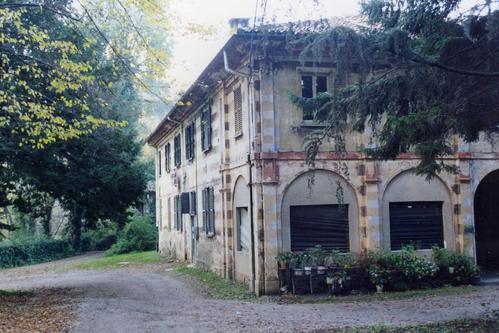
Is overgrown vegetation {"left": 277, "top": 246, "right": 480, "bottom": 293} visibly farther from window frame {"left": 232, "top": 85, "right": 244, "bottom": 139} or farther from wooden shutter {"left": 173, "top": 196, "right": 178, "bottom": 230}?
wooden shutter {"left": 173, "top": 196, "right": 178, "bottom": 230}

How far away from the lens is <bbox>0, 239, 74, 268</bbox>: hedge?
1250 inches

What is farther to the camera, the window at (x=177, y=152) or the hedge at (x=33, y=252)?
the hedge at (x=33, y=252)

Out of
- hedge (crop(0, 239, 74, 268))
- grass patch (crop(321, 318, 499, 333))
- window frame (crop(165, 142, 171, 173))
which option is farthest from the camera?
hedge (crop(0, 239, 74, 268))

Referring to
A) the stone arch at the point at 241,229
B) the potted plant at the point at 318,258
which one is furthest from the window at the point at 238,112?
the potted plant at the point at 318,258

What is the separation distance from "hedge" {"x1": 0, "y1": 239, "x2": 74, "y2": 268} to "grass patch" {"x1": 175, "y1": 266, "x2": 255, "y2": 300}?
16.6 m

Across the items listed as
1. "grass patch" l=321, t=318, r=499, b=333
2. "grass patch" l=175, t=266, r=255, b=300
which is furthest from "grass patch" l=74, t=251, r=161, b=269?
"grass patch" l=321, t=318, r=499, b=333

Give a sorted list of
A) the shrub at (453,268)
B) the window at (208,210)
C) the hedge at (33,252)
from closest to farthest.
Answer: the shrub at (453,268)
the window at (208,210)
the hedge at (33,252)

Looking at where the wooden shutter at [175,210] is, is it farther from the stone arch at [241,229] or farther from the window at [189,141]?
the stone arch at [241,229]

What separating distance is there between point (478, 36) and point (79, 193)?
12681 millimetres

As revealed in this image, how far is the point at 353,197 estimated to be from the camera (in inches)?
563

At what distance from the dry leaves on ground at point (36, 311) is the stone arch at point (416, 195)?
324 inches

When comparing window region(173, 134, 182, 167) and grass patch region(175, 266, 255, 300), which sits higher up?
window region(173, 134, 182, 167)

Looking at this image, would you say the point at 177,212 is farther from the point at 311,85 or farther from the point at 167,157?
the point at 311,85

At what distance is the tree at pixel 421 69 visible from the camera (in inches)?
285
